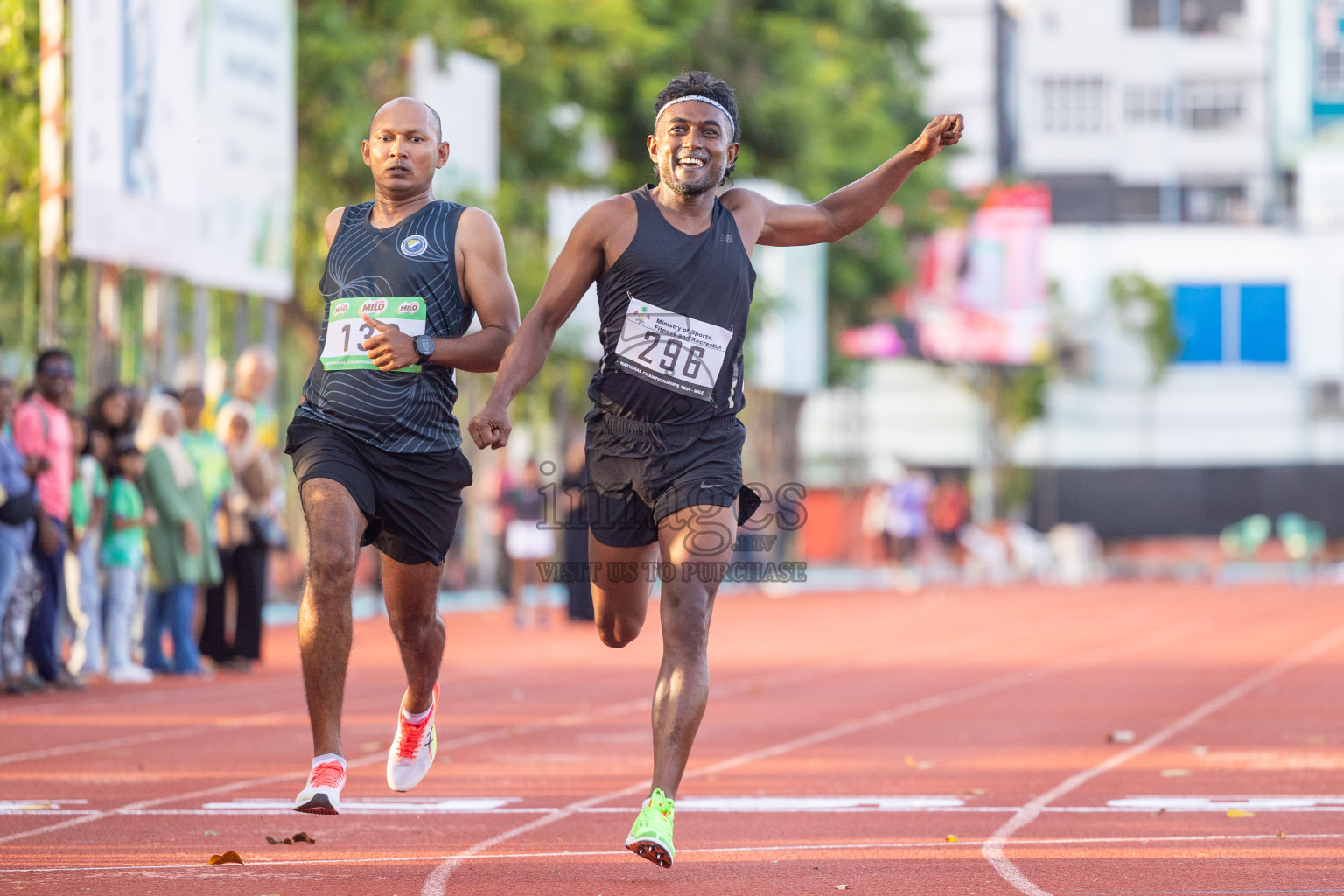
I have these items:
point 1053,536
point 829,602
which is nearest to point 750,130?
point 829,602

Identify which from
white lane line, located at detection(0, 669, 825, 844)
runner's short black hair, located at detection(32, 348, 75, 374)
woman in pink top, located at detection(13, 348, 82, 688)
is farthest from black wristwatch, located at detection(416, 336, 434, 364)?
runner's short black hair, located at detection(32, 348, 75, 374)

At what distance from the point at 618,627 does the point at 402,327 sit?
1198 millimetres

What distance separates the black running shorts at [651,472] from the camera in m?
6.41

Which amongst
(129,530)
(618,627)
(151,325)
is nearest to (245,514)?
(129,530)

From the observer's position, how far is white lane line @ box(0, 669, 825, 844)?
7.36 m

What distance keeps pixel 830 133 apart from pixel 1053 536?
15.0 meters

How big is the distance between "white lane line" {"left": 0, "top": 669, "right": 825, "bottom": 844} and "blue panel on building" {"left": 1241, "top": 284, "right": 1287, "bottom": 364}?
42524 mm

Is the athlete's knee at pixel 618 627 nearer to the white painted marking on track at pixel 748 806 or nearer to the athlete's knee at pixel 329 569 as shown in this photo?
the athlete's knee at pixel 329 569

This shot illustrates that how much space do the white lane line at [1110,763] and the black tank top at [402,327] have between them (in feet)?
7.32

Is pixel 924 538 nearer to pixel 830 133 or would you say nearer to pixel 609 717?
pixel 830 133

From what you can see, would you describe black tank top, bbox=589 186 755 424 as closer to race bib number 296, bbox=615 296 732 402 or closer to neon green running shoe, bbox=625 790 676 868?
race bib number 296, bbox=615 296 732 402

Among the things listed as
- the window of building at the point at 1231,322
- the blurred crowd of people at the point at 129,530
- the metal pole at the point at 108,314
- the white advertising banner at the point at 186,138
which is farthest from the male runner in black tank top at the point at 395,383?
the window of building at the point at 1231,322

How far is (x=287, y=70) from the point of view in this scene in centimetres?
1923

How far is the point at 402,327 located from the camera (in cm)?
680
